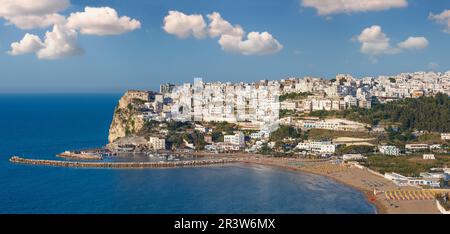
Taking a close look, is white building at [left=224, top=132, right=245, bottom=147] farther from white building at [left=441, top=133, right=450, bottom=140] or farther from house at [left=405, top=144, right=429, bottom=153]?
white building at [left=441, top=133, right=450, bottom=140]

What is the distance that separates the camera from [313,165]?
9.55 meters

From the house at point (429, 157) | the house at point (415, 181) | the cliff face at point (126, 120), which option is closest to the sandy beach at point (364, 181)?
the house at point (415, 181)

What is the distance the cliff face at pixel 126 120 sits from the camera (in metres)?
14.1

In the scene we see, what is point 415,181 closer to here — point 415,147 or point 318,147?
point 415,147

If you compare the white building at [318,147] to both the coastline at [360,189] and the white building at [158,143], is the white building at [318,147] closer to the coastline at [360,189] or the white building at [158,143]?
the coastline at [360,189]

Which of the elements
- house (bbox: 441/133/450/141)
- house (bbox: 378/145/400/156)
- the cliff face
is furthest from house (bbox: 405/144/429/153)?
the cliff face

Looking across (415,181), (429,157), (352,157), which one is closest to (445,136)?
(429,157)

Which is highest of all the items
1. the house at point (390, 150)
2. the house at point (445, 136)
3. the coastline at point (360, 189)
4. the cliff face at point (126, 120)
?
the cliff face at point (126, 120)

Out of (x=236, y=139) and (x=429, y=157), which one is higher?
(x=236, y=139)

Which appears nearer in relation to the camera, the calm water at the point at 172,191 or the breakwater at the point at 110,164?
the calm water at the point at 172,191

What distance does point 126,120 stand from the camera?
14469mm

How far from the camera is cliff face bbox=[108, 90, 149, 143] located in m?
14.1

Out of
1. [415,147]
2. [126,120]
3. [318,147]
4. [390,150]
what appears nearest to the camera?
[390,150]
